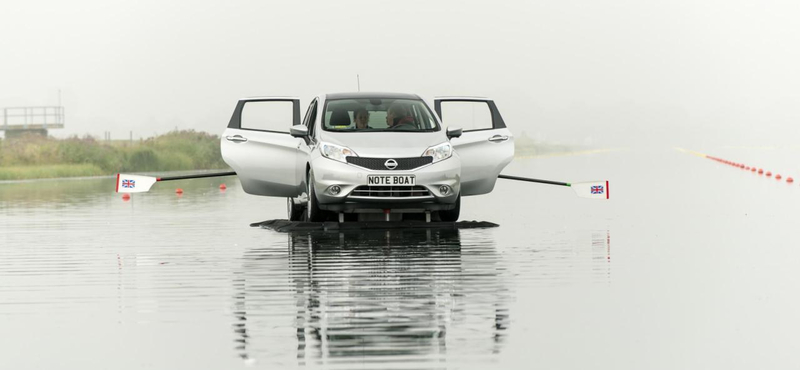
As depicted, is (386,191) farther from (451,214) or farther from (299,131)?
(299,131)

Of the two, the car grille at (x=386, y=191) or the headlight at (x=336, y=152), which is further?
the headlight at (x=336, y=152)

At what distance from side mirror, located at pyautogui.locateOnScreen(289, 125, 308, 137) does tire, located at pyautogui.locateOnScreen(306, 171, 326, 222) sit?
1.86 ft

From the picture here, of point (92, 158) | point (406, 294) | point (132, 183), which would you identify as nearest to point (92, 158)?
point (92, 158)

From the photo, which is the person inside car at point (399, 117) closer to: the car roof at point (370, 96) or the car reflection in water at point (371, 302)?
the car roof at point (370, 96)

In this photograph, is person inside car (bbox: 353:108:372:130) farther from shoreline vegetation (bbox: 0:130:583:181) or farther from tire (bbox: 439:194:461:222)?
shoreline vegetation (bbox: 0:130:583:181)

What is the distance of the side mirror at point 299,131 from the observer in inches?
691

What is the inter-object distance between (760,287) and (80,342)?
6.14m

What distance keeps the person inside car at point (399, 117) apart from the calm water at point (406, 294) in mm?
1639

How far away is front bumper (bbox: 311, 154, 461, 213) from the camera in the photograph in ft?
54.9

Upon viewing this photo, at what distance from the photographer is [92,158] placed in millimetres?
49969

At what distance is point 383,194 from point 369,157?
51 cm

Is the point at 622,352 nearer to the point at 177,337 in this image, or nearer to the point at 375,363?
the point at 375,363

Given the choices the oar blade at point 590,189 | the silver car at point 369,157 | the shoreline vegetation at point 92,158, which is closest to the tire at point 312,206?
the silver car at point 369,157

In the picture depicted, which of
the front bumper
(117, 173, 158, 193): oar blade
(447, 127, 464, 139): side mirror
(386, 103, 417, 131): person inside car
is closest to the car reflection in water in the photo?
the front bumper
